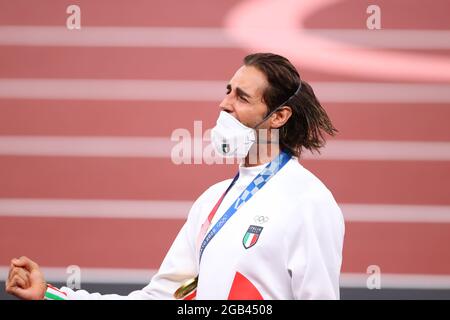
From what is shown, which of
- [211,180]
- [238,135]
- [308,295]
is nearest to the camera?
[308,295]

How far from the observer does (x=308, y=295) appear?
89.7 inches

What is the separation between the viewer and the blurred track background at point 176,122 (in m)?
4.45

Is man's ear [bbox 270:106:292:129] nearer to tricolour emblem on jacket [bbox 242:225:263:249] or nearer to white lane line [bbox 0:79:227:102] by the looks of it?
tricolour emblem on jacket [bbox 242:225:263:249]

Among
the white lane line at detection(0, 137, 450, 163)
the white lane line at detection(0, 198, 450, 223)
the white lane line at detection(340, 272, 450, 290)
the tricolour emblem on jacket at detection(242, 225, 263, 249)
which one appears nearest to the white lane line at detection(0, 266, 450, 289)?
the white lane line at detection(340, 272, 450, 290)

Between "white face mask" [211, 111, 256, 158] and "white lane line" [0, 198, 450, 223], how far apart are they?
5.85 ft

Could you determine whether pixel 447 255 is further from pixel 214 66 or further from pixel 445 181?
pixel 214 66

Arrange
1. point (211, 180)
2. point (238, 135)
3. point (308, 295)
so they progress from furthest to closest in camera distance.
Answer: point (211, 180)
point (238, 135)
point (308, 295)

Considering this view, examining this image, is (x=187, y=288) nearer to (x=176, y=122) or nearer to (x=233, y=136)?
(x=233, y=136)

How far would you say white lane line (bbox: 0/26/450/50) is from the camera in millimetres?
4488

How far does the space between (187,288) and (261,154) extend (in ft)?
1.81

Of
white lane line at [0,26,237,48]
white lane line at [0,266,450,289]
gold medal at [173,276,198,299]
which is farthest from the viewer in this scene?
white lane line at [0,26,237,48]

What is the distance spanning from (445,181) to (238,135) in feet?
7.28

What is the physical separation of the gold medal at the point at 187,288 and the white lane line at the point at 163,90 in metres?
2.03
